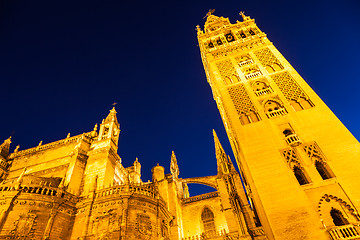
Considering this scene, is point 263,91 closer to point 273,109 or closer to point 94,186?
point 273,109

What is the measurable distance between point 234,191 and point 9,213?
16419 mm

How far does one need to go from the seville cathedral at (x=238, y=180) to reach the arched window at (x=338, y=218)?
0.16 ft

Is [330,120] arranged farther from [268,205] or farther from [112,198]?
[112,198]

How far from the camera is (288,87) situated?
58.2 ft

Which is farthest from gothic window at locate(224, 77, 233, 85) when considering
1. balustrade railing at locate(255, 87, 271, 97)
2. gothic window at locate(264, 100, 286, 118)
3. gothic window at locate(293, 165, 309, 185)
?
gothic window at locate(293, 165, 309, 185)

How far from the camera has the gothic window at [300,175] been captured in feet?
41.9

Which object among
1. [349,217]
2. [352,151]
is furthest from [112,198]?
[352,151]

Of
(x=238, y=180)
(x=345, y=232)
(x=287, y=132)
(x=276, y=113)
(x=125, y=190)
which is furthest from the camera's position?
(x=238, y=180)

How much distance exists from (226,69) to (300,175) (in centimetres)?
1252

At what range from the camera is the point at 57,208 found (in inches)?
672

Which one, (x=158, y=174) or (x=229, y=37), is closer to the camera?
(x=158, y=174)

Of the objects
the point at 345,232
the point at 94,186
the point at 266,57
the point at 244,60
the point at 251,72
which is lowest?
the point at 345,232

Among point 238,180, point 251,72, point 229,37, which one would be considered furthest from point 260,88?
point 229,37

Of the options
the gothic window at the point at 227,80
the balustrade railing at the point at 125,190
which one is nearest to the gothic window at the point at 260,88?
the gothic window at the point at 227,80
